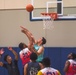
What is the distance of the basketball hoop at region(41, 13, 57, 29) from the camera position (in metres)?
8.02

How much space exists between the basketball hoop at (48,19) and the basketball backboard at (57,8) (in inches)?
8.3

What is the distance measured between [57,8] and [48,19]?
50 centimetres

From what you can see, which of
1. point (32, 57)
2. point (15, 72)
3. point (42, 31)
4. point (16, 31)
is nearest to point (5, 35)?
point (16, 31)

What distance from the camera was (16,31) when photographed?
899cm

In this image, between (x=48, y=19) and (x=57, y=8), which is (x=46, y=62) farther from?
(x=57, y=8)

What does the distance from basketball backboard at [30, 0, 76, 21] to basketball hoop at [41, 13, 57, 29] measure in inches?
8.3

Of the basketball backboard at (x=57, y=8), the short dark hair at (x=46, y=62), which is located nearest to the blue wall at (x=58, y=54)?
the basketball backboard at (x=57, y=8)

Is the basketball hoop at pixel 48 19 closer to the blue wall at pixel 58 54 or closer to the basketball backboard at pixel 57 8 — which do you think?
the basketball backboard at pixel 57 8

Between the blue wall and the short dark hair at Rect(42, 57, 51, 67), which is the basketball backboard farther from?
the short dark hair at Rect(42, 57, 51, 67)

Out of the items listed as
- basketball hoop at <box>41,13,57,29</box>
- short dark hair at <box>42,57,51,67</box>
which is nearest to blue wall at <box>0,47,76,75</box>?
basketball hoop at <box>41,13,57,29</box>

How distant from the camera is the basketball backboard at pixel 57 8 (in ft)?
27.3

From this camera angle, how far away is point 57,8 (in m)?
8.38

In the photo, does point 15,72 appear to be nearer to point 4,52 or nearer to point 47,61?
point 47,61

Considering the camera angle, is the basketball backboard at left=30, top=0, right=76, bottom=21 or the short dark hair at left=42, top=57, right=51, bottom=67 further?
the basketball backboard at left=30, top=0, right=76, bottom=21
